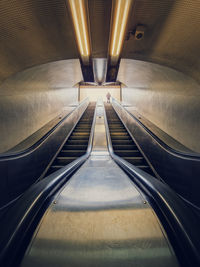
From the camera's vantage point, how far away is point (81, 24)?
247 cm

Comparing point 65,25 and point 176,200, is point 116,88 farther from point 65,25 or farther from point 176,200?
point 176,200

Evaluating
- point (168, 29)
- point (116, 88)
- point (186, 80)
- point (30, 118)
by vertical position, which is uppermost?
point (116, 88)

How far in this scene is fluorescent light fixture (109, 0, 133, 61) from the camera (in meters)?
2.09

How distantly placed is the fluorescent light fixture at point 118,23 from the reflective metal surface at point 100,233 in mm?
2886

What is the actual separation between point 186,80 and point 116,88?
1407 centimetres

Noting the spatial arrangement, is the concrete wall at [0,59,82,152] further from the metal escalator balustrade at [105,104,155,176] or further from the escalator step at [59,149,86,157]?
the metal escalator balustrade at [105,104,155,176]

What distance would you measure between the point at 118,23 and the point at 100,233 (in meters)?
3.32

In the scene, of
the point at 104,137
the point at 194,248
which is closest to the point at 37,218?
the point at 194,248

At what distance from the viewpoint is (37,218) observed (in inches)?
43.0

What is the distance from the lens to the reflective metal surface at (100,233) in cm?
81

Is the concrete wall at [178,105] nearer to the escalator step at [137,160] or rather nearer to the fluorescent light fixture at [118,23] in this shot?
the escalator step at [137,160]

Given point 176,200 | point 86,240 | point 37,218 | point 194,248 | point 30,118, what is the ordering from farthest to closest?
point 30,118 < point 176,200 < point 37,218 < point 86,240 < point 194,248

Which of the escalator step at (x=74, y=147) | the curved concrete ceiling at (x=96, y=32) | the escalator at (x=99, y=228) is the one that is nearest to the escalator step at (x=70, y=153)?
the escalator step at (x=74, y=147)

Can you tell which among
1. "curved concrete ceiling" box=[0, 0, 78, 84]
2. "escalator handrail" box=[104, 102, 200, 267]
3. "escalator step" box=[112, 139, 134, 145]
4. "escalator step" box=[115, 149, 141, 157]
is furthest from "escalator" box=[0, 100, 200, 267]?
"escalator step" box=[112, 139, 134, 145]
